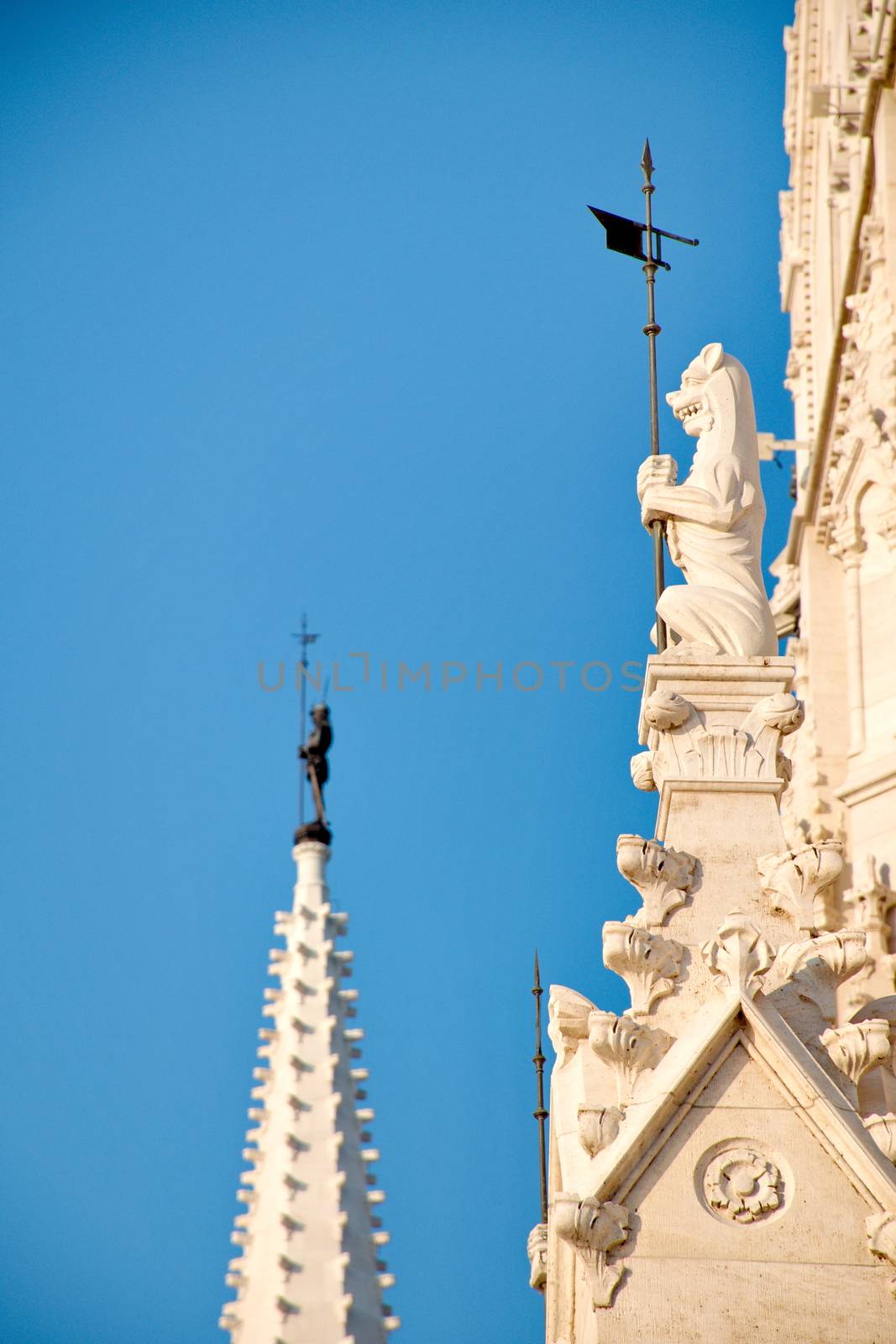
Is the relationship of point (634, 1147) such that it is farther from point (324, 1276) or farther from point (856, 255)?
point (324, 1276)

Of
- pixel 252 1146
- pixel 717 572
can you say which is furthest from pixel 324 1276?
pixel 717 572

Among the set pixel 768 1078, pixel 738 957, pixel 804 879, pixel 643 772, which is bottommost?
pixel 768 1078

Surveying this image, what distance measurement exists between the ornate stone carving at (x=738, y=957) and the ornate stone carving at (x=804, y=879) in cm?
35

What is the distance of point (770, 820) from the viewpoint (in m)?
14.6

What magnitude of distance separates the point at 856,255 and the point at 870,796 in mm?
5413

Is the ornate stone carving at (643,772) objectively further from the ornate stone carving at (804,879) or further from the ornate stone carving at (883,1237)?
the ornate stone carving at (883,1237)

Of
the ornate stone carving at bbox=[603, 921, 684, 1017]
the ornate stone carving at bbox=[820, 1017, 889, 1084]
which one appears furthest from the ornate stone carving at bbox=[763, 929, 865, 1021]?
the ornate stone carving at bbox=[603, 921, 684, 1017]

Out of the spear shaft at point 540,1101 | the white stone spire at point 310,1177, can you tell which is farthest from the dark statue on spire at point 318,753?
the spear shaft at point 540,1101

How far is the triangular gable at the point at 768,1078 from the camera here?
12898mm

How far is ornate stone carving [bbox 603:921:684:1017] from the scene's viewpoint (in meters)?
13.9

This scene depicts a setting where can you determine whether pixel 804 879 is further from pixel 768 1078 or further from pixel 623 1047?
pixel 623 1047

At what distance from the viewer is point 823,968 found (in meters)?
13.8

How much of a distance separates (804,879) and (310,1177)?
2116 cm

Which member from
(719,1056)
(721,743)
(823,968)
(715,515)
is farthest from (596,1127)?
(715,515)
